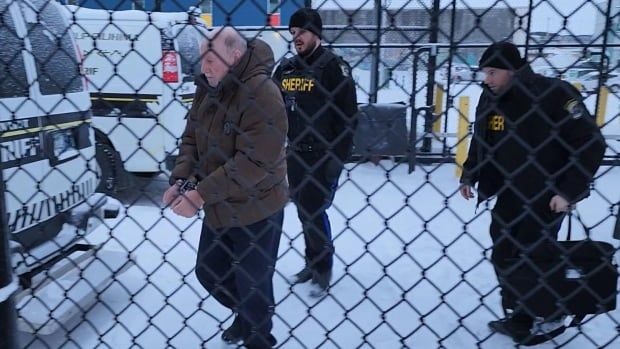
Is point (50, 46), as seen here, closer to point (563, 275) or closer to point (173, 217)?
point (173, 217)

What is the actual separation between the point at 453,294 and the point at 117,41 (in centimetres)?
386

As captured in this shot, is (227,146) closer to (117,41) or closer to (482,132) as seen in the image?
(482,132)

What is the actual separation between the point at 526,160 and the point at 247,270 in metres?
1.34

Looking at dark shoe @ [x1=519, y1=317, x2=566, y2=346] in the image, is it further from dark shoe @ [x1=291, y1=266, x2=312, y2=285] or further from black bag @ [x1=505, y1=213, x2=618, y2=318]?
dark shoe @ [x1=291, y1=266, x2=312, y2=285]

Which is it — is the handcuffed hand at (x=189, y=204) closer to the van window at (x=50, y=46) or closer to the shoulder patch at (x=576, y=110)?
the van window at (x=50, y=46)

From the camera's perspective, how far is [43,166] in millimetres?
3166

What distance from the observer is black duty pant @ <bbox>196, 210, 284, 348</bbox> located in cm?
262

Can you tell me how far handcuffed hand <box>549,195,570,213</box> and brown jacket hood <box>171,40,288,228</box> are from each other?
1276 millimetres

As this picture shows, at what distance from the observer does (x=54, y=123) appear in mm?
3312

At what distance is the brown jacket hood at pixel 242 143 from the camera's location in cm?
229

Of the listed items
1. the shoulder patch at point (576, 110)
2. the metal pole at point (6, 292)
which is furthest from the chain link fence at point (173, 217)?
the shoulder patch at point (576, 110)

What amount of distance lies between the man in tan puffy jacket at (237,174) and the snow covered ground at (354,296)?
127 mm

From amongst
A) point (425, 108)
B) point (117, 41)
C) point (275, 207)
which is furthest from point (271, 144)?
point (425, 108)

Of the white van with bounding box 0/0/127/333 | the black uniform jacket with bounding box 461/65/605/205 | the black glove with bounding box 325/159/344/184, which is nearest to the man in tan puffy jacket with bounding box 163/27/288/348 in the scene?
the white van with bounding box 0/0/127/333
